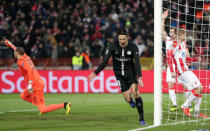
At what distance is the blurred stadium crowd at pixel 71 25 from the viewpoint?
21.4m

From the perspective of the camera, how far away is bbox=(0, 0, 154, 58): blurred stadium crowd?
21422mm

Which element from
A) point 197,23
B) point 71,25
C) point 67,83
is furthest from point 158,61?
point 71,25

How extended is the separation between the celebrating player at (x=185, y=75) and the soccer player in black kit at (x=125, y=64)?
1.92 metres

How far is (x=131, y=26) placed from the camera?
2286 centimetres

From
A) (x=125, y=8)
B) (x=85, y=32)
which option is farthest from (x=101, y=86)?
(x=125, y=8)

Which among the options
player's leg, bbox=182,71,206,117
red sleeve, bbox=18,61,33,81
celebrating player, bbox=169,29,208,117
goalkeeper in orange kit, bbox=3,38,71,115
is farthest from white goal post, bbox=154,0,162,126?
red sleeve, bbox=18,61,33,81

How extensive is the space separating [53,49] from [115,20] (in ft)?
13.3

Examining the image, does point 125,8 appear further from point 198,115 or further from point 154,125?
point 154,125

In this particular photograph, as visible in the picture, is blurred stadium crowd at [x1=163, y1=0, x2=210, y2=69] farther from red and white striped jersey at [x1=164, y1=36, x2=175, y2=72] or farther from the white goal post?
the white goal post

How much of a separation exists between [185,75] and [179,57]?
570 mm

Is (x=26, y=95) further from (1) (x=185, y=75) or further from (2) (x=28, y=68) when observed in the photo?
(1) (x=185, y=75)

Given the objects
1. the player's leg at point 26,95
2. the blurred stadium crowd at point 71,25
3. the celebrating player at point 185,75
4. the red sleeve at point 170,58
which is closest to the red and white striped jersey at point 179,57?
the celebrating player at point 185,75

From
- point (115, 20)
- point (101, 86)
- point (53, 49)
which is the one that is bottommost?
point (101, 86)

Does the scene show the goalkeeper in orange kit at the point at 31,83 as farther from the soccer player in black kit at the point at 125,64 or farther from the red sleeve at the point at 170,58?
the red sleeve at the point at 170,58
